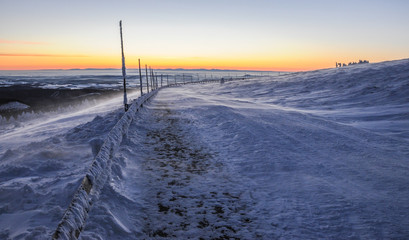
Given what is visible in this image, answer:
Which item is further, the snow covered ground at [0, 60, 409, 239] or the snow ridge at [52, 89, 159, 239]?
the snow covered ground at [0, 60, 409, 239]

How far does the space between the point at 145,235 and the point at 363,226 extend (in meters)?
2.56

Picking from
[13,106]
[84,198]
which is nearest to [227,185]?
[84,198]

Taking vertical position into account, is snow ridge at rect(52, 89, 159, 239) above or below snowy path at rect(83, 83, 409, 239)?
above

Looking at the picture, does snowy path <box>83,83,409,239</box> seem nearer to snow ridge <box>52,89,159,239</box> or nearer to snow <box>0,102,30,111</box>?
snow ridge <box>52,89,159,239</box>

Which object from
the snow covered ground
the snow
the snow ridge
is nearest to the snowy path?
the snow covered ground

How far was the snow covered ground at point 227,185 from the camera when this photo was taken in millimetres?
3121

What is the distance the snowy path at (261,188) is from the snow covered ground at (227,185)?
16 mm

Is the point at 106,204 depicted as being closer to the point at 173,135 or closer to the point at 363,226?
the point at 363,226

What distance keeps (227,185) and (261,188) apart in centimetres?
57

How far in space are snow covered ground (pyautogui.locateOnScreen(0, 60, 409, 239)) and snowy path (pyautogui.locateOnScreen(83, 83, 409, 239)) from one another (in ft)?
0.05

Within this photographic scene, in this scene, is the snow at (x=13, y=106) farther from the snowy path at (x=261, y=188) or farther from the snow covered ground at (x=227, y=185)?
the snowy path at (x=261, y=188)

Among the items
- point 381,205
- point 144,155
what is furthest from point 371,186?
point 144,155

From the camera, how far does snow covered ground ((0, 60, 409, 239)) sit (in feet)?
10.2

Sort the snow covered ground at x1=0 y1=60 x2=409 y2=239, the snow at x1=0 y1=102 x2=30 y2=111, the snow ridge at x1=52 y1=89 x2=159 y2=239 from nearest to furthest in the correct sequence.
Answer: the snow ridge at x1=52 y1=89 x2=159 y2=239
the snow covered ground at x1=0 y1=60 x2=409 y2=239
the snow at x1=0 y1=102 x2=30 y2=111
